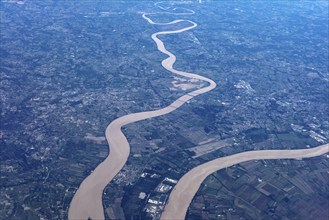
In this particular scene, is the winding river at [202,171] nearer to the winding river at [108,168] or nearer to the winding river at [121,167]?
the winding river at [121,167]

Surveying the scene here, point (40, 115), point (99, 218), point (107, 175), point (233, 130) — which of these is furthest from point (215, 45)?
point (99, 218)

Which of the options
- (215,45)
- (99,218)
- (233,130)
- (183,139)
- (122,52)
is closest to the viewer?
(99,218)

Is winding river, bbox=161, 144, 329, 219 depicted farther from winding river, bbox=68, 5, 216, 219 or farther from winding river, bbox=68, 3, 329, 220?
winding river, bbox=68, 5, 216, 219

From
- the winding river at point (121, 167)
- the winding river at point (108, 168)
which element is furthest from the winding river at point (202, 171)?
the winding river at point (108, 168)

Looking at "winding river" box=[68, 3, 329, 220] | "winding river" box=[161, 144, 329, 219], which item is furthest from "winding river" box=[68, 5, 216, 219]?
"winding river" box=[161, 144, 329, 219]

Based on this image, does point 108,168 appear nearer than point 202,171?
Yes

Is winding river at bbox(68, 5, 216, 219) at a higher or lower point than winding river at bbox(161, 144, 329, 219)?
lower

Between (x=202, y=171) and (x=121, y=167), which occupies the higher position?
(x=202, y=171)

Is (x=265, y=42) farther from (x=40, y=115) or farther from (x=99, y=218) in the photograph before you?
(x=99, y=218)

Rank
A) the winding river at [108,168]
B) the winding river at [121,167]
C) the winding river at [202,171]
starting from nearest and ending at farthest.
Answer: the winding river at [108,168], the winding river at [121,167], the winding river at [202,171]

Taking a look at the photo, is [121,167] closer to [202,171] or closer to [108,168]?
[108,168]

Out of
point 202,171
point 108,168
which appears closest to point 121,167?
point 108,168
